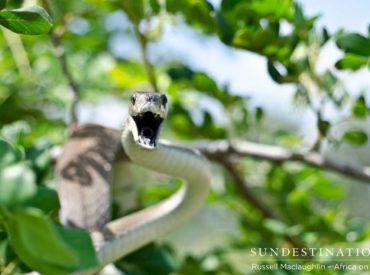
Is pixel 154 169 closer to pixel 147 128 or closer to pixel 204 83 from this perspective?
pixel 147 128

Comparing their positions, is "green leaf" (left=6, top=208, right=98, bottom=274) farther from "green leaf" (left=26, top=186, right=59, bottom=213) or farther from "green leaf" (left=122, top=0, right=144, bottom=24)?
"green leaf" (left=122, top=0, right=144, bottom=24)

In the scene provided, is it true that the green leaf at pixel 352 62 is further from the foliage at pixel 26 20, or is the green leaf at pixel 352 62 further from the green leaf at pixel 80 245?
the green leaf at pixel 80 245

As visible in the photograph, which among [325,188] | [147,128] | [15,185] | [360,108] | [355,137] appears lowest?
[325,188]

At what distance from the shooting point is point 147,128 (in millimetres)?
1509

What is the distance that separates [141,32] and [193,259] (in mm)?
640

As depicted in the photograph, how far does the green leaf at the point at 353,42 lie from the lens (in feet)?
4.66

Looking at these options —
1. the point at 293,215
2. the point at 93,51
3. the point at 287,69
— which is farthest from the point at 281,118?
the point at 287,69

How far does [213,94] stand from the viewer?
194cm

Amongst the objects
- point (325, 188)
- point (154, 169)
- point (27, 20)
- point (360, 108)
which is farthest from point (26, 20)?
point (325, 188)

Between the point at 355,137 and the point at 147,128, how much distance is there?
0.63m

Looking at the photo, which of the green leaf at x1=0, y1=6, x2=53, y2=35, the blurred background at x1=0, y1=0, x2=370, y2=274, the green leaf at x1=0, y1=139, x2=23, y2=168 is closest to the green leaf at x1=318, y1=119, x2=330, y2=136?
the blurred background at x1=0, y1=0, x2=370, y2=274

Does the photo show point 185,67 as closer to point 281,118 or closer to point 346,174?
point 346,174

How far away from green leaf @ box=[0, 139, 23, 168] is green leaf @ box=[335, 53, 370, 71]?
2.90ft

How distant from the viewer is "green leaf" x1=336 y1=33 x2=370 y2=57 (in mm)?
1420
